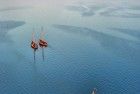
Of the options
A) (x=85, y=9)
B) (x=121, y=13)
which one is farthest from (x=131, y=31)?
(x=85, y=9)

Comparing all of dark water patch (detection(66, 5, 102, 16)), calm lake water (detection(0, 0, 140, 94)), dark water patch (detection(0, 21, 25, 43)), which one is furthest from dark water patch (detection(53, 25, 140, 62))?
dark water patch (detection(66, 5, 102, 16))

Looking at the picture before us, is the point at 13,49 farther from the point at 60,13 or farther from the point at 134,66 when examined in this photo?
the point at 60,13

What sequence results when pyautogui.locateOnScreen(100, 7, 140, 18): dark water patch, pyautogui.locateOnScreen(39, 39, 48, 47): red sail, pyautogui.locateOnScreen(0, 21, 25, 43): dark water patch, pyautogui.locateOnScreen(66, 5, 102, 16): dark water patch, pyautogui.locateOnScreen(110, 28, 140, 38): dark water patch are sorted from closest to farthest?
1. pyautogui.locateOnScreen(39, 39, 48, 47): red sail
2. pyautogui.locateOnScreen(0, 21, 25, 43): dark water patch
3. pyautogui.locateOnScreen(110, 28, 140, 38): dark water patch
4. pyautogui.locateOnScreen(100, 7, 140, 18): dark water patch
5. pyautogui.locateOnScreen(66, 5, 102, 16): dark water patch

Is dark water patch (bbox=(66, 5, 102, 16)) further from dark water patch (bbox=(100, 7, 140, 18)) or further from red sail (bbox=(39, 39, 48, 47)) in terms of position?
red sail (bbox=(39, 39, 48, 47))

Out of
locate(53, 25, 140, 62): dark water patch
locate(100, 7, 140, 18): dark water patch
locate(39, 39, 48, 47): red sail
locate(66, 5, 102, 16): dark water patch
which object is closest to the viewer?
locate(53, 25, 140, 62): dark water patch

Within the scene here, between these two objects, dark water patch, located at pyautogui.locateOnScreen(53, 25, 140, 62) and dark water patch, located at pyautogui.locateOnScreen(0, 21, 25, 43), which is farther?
dark water patch, located at pyautogui.locateOnScreen(0, 21, 25, 43)

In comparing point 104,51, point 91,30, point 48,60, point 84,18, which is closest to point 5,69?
point 48,60

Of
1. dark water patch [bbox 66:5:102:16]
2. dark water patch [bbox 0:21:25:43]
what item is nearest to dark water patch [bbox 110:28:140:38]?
dark water patch [bbox 66:5:102:16]

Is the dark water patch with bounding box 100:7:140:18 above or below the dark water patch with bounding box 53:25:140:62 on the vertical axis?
above
